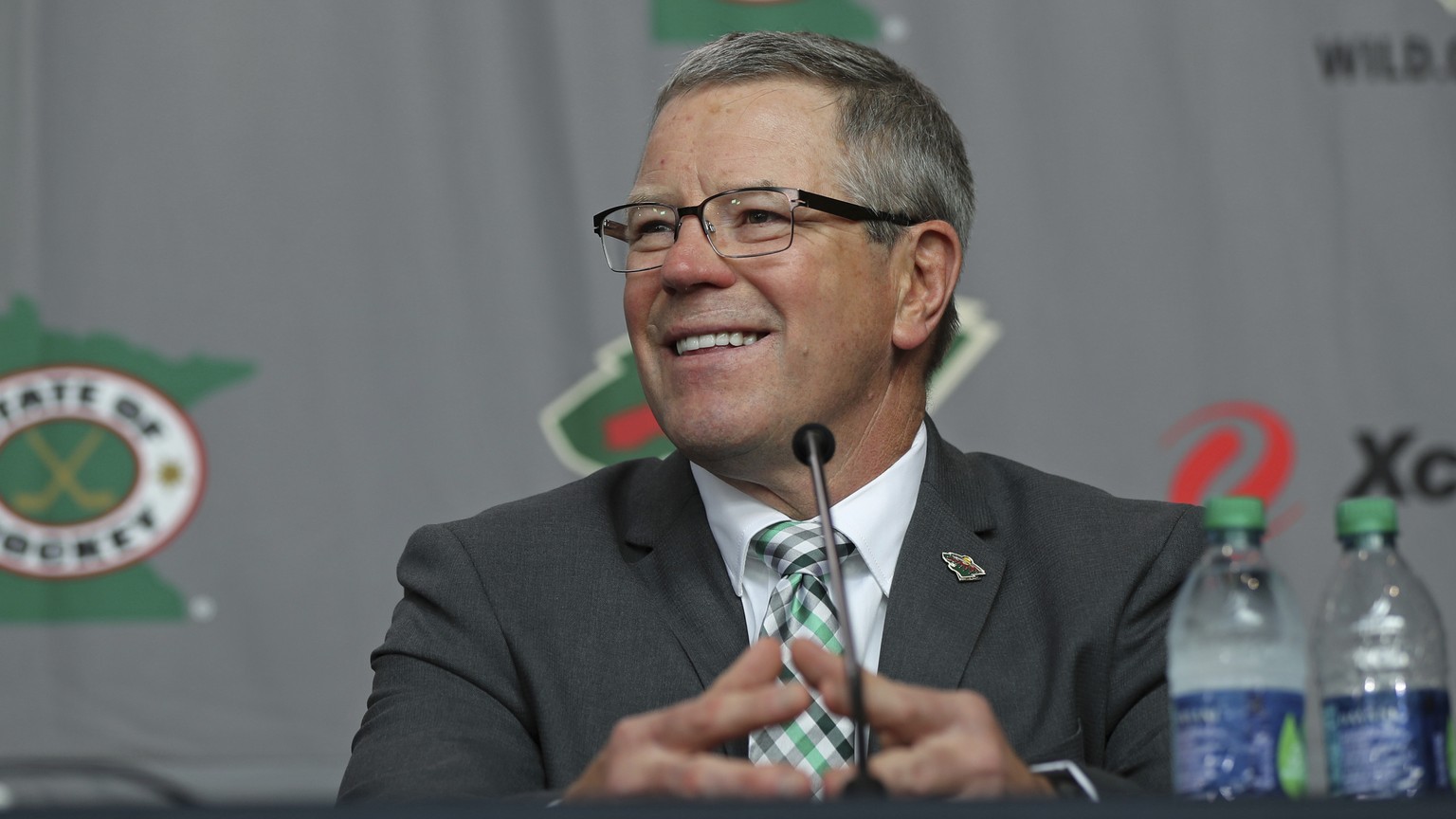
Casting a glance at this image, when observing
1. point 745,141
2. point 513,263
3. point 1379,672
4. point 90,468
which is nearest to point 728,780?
point 1379,672

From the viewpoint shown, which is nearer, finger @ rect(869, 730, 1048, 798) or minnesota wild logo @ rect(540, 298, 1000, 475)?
finger @ rect(869, 730, 1048, 798)

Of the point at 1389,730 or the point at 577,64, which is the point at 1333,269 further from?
the point at 1389,730

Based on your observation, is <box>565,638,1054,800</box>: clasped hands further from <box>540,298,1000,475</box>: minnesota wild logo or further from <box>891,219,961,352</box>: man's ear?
<box>540,298,1000,475</box>: minnesota wild logo

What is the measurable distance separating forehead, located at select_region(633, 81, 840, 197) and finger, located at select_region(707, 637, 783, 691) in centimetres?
81

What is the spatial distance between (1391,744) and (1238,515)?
0.19 m

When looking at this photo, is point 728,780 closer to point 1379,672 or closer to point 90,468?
point 1379,672

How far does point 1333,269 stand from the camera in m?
2.75

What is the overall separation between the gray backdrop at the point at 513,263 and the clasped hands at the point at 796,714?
1447 millimetres

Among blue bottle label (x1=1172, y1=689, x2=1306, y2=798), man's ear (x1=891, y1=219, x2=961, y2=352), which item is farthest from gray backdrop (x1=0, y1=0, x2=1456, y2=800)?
blue bottle label (x1=1172, y1=689, x2=1306, y2=798)

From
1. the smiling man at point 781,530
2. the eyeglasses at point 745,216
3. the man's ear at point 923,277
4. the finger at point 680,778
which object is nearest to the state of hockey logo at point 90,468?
Answer: the smiling man at point 781,530

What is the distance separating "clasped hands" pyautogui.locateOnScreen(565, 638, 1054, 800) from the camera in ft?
3.84

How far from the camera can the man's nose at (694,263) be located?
190 cm

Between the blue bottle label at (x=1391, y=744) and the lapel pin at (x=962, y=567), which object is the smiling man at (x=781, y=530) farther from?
the blue bottle label at (x=1391, y=744)

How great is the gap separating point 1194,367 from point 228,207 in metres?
1.62
